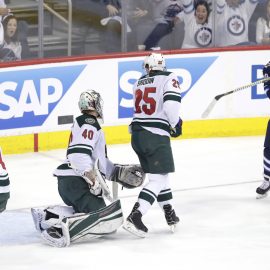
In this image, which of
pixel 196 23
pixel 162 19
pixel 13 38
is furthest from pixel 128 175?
pixel 196 23

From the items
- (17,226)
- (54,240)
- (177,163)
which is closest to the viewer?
(54,240)

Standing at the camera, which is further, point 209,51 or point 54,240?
point 209,51

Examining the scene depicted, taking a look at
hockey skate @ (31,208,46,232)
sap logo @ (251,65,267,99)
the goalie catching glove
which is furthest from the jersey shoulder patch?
sap logo @ (251,65,267,99)

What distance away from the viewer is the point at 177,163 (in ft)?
31.3

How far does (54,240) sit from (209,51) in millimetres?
3949

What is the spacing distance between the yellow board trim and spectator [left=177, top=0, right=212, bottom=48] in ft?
2.36

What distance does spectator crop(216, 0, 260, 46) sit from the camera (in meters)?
10.7

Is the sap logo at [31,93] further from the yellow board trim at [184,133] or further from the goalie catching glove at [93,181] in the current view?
the goalie catching glove at [93,181]

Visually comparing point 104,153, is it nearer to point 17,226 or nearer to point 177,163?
point 17,226

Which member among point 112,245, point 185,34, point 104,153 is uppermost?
point 185,34

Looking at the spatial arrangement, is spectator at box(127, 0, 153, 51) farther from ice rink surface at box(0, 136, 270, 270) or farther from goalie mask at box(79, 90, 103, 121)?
goalie mask at box(79, 90, 103, 121)

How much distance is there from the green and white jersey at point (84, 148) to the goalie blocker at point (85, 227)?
263 millimetres

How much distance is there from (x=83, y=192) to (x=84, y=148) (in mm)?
285

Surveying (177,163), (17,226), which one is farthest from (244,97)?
(17,226)
